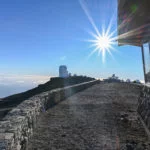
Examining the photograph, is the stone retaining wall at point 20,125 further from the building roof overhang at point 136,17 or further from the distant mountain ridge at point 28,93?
the distant mountain ridge at point 28,93

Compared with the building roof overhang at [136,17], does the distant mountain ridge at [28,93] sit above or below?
below

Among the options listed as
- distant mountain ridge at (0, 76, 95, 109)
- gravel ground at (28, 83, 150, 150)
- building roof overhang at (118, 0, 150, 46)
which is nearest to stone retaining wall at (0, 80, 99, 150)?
gravel ground at (28, 83, 150, 150)

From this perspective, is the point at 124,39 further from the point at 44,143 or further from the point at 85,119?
the point at 44,143

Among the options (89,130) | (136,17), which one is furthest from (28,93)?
(89,130)

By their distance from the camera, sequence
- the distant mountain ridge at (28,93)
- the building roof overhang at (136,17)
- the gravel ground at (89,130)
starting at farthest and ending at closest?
the distant mountain ridge at (28,93) < the building roof overhang at (136,17) < the gravel ground at (89,130)

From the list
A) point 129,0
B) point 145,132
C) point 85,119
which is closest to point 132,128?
point 145,132

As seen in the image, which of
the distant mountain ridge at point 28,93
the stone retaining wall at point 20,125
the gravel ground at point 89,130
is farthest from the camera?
the distant mountain ridge at point 28,93

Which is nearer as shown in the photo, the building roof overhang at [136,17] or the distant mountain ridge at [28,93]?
the building roof overhang at [136,17]

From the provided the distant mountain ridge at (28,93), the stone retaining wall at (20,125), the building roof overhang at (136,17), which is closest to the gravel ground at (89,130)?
the stone retaining wall at (20,125)

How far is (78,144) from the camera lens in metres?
6.68

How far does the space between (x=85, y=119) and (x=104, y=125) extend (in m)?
0.88

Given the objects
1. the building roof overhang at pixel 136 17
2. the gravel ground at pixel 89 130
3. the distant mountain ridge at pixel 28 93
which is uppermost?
the building roof overhang at pixel 136 17

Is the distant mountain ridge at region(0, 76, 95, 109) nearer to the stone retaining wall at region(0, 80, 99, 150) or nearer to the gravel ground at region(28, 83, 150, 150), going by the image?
the gravel ground at region(28, 83, 150, 150)

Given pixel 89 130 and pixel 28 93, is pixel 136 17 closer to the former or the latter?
pixel 89 130
